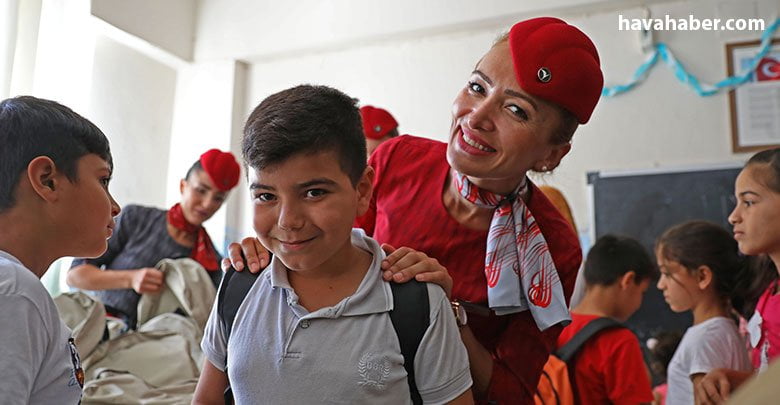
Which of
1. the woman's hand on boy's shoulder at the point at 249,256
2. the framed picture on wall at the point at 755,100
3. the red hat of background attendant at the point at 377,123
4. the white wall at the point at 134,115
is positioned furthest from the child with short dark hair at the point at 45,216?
the framed picture on wall at the point at 755,100

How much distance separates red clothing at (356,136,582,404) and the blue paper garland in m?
2.18

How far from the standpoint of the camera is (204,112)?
14.7 ft

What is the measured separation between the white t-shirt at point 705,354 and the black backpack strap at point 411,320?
1525 mm

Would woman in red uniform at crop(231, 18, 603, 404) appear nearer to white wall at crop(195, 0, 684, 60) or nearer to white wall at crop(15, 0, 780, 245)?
white wall at crop(15, 0, 780, 245)

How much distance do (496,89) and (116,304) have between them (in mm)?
2017

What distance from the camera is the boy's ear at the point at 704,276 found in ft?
7.96

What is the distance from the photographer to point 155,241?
2.91m

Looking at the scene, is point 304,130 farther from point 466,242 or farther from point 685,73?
point 685,73

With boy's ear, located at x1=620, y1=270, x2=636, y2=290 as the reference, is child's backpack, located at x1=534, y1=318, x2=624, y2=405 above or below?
below

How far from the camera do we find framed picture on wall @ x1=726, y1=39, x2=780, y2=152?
3367mm

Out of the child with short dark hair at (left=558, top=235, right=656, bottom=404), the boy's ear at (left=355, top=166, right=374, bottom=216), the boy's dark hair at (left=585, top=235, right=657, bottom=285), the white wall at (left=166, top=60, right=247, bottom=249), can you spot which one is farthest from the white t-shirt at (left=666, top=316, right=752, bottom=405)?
the white wall at (left=166, top=60, right=247, bottom=249)

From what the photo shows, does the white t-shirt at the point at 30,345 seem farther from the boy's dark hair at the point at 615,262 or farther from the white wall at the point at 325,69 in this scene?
the white wall at the point at 325,69

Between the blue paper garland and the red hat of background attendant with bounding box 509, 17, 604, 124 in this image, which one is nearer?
the red hat of background attendant with bounding box 509, 17, 604, 124

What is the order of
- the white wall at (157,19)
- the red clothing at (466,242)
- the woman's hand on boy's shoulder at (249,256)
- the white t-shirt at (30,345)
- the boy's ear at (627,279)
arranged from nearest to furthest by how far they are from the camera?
the white t-shirt at (30,345) → the woman's hand on boy's shoulder at (249,256) → the red clothing at (466,242) → the boy's ear at (627,279) → the white wall at (157,19)
